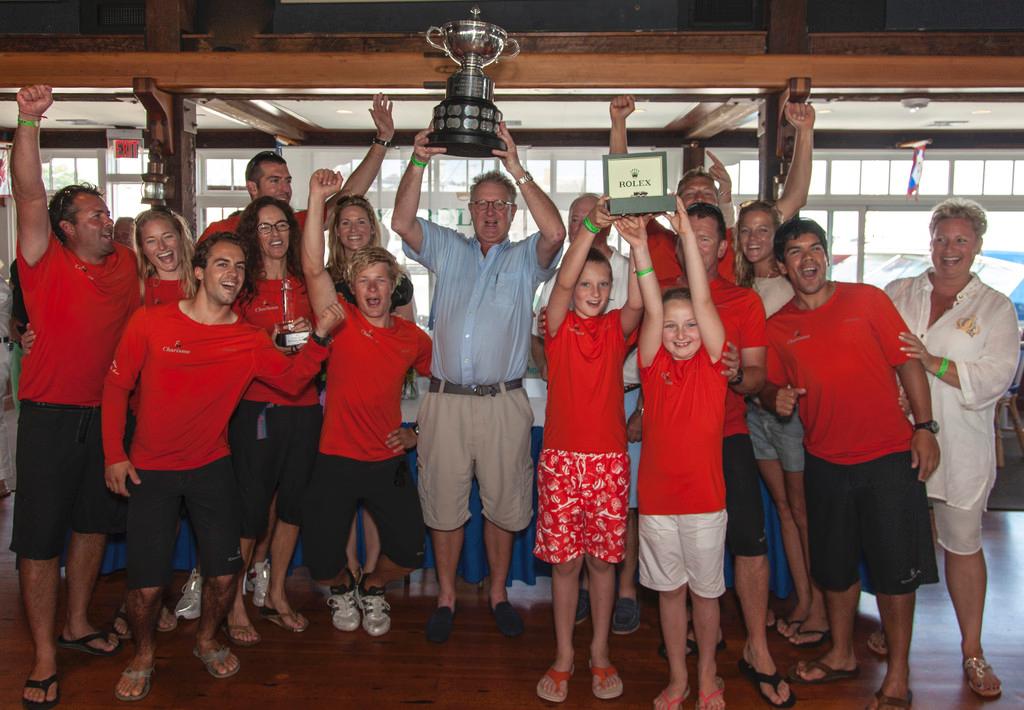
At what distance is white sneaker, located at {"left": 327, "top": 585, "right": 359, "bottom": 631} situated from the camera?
10.8 ft

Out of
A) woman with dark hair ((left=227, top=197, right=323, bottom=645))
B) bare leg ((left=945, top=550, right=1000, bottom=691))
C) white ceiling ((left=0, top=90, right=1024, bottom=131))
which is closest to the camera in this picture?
bare leg ((left=945, top=550, right=1000, bottom=691))

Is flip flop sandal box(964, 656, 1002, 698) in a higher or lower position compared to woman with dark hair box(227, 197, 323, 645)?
lower

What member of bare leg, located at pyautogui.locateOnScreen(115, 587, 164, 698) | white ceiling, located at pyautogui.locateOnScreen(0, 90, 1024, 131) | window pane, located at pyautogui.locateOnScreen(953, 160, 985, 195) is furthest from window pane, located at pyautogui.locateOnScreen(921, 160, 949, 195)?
bare leg, located at pyautogui.locateOnScreen(115, 587, 164, 698)

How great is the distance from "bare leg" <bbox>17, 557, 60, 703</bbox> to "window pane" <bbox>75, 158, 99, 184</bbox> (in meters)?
9.29

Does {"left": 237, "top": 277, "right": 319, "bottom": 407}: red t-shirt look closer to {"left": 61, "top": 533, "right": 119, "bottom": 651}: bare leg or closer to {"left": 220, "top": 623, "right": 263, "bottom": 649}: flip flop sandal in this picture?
{"left": 61, "top": 533, "right": 119, "bottom": 651}: bare leg

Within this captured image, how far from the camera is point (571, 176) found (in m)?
10.2

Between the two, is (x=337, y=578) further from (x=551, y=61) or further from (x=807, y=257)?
(x=551, y=61)

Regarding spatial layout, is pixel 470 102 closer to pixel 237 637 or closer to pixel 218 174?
pixel 237 637

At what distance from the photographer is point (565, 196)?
1039 centimetres

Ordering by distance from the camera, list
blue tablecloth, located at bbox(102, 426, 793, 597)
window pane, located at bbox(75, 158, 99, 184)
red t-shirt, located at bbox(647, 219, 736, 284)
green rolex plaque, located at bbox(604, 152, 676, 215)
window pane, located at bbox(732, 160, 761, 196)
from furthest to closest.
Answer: window pane, located at bbox(75, 158, 99, 184) → window pane, located at bbox(732, 160, 761, 196) → blue tablecloth, located at bbox(102, 426, 793, 597) → red t-shirt, located at bbox(647, 219, 736, 284) → green rolex plaque, located at bbox(604, 152, 676, 215)

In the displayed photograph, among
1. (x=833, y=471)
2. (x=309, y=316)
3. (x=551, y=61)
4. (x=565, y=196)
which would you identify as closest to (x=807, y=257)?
(x=833, y=471)

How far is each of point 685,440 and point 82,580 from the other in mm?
2200

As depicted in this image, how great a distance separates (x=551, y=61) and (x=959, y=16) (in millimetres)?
2606

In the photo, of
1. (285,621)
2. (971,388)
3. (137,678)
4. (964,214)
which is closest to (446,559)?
(285,621)
